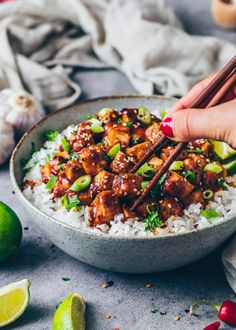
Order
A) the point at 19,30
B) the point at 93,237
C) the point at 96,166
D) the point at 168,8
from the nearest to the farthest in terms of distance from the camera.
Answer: the point at 93,237, the point at 96,166, the point at 19,30, the point at 168,8

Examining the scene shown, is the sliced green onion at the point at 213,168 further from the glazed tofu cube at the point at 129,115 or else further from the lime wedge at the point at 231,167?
the glazed tofu cube at the point at 129,115

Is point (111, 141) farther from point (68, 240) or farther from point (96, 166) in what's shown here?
point (68, 240)

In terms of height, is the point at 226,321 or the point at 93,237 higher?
the point at 93,237

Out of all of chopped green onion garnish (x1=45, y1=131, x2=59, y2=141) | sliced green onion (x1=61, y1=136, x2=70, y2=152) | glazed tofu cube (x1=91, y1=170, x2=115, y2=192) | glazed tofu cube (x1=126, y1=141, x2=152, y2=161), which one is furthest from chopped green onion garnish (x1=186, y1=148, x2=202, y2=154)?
chopped green onion garnish (x1=45, y1=131, x2=59, y2=141)

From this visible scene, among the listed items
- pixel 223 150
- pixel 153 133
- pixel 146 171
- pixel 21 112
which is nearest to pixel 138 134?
pixel 153 133

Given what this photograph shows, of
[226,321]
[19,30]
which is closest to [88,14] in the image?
[19,30]

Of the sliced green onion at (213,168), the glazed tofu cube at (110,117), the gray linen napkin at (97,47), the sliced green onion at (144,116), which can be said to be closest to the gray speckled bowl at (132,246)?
the sliced green onion at (213,168)

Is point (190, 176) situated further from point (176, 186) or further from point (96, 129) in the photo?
point (96, 129)
